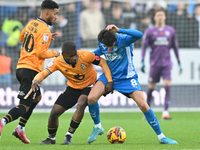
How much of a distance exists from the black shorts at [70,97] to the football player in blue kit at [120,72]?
0.20 meters

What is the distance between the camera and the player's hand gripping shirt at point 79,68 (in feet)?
18.5

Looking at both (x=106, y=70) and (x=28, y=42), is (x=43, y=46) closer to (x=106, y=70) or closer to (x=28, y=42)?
(x=28, y=42)

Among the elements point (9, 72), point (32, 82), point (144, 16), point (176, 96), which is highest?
point (144, 16)

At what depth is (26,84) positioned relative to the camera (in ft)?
18.6

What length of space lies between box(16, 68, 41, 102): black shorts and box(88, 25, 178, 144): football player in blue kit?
0.88 m

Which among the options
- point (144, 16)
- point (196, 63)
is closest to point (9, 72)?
point (144, 16)

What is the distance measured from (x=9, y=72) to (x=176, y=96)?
542cm

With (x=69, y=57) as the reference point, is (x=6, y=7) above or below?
above

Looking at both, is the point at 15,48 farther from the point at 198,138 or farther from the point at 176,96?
the point at 198,138

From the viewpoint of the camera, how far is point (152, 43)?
1000 centimetres

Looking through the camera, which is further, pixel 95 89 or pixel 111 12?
Result: pixel 111 12

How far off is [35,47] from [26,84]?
618mm

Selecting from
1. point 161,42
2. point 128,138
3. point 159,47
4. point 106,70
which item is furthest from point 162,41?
point 106,70

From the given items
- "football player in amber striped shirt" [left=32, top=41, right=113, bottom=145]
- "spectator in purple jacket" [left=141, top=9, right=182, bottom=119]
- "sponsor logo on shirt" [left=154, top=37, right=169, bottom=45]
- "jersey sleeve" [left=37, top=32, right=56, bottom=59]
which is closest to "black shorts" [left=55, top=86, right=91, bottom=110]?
"football player in amber striped shirt" [left=32, top=41, right=113, bottom=145]
